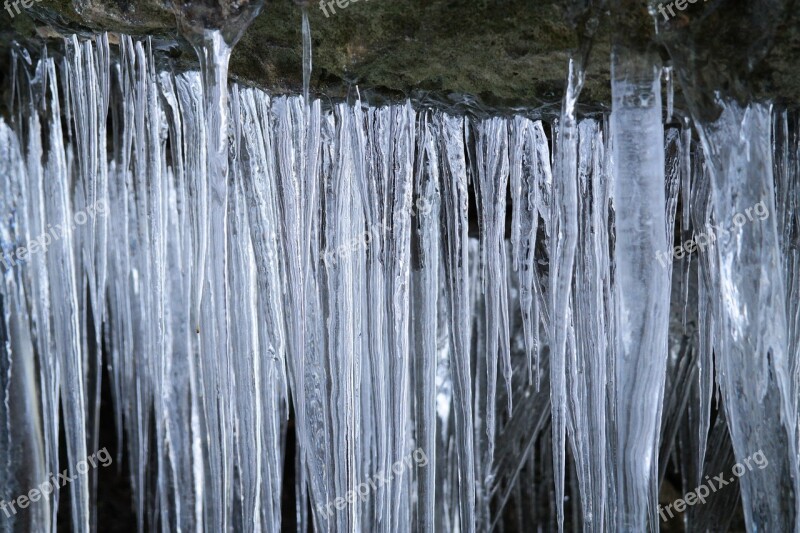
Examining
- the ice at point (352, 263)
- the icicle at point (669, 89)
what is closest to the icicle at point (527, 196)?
the ice at point (352, 263)

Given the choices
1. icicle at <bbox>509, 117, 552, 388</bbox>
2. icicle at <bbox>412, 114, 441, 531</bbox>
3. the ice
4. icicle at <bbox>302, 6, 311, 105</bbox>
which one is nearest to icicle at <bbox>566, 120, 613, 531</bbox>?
the ice

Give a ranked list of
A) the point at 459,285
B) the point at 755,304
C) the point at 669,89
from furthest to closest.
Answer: the point at 459,285 → the point at 669,89 → the point at 755,304

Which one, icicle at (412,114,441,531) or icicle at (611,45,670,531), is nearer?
icicle at (611,45,670,531)

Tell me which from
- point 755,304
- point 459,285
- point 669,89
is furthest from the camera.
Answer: point 459,285

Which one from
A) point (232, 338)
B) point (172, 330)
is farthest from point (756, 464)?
point (172, 330)

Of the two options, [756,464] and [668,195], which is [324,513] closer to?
[756,464]

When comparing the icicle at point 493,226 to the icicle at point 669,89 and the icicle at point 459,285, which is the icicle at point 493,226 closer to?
the icicle at point 459,285

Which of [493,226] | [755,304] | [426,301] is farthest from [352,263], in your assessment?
[755,304]

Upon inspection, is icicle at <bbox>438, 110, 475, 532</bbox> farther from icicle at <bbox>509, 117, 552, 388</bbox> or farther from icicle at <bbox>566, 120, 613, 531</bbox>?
icicle at <bbox>566, 120, 613, 531</bbox>

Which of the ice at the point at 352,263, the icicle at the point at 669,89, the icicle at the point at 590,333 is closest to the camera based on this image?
the icicle at the point at 669,89

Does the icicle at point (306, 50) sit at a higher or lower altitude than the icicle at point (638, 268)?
higher

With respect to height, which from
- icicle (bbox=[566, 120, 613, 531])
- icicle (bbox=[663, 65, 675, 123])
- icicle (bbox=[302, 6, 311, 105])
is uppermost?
icicle (bbox=[302, 6, 311, 105])

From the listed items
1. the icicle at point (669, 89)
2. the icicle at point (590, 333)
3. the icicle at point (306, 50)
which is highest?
the icicle at point (306, 50)

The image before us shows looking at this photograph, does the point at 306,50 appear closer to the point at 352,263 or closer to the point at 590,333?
the point at 352,263
